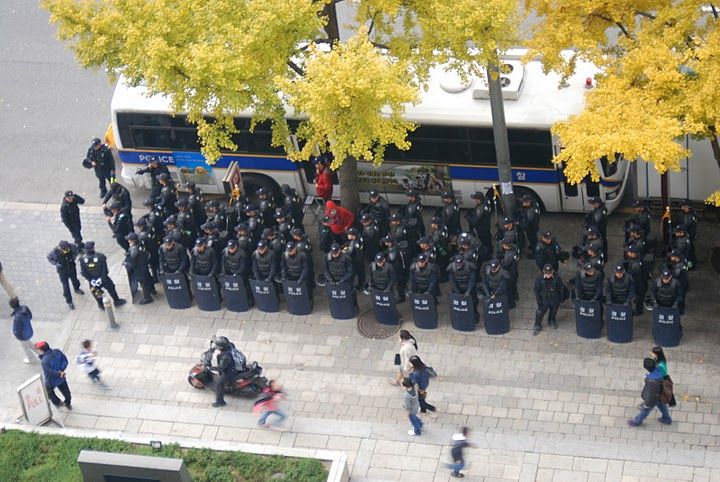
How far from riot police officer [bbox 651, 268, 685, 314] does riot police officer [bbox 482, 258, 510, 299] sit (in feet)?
7.71

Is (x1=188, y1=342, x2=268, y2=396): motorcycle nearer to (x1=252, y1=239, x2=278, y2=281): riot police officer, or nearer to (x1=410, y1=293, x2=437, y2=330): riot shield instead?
(x1=252, y1=239, x2=278, y2=281): riot police officer

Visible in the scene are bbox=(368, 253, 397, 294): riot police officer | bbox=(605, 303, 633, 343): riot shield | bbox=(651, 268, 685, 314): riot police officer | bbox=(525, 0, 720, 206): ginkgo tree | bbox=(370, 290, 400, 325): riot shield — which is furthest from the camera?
bbox=(370, 290, 400, 325): riot shield

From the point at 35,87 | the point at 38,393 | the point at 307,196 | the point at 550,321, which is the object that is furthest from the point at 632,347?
the point at 35,87

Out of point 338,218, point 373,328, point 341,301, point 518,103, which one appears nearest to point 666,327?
point 373,328

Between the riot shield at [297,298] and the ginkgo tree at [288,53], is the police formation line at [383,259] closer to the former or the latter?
the riot shield at [297,298]

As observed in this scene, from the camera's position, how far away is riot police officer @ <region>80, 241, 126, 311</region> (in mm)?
22531

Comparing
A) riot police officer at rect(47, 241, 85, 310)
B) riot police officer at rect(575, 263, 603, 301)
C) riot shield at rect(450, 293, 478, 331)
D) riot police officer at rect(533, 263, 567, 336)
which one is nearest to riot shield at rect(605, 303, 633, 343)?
riot police officer at rect(575, 263, 603, 301)

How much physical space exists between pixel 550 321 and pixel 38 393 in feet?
27.1

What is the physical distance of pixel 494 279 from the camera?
69.3 feet

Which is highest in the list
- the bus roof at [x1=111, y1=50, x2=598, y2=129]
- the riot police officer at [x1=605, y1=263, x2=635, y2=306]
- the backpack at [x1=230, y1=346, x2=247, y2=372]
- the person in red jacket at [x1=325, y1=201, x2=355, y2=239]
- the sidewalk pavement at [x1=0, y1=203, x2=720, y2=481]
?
the bus roof at [x1=111, y1=50, x2=598, y2=129]

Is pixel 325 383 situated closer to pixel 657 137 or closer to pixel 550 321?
pixel 550 321

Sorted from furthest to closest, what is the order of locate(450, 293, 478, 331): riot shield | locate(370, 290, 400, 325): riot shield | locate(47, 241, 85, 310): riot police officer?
locate(47, 241, 85, 310): riot police officer → locate(370, 290, 400, 325): riot shield → locate(450, 293, 478, 331): riot shield

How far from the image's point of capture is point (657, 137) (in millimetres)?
18688

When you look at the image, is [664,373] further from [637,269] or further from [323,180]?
[323,180]
